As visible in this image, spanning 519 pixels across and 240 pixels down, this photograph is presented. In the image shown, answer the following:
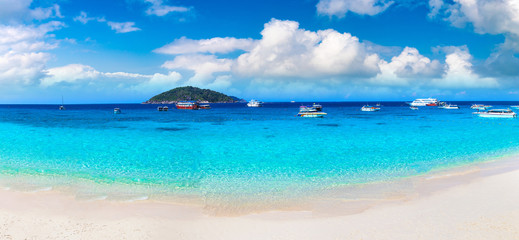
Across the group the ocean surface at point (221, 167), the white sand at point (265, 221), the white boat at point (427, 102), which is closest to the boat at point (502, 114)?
the ocean surface at point (221, 167)

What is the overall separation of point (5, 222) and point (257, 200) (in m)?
9.52

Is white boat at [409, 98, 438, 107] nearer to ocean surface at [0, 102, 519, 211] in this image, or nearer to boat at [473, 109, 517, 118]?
boat at [473, 109, 517, 118]

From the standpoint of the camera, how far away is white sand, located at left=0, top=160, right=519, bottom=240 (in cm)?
1020

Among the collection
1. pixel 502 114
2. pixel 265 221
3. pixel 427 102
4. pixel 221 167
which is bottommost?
pixel 265 221

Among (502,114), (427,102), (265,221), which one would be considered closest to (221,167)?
(265,221)

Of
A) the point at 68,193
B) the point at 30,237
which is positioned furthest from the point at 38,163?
the point at 30,237

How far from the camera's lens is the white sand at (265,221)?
10203 millimetres

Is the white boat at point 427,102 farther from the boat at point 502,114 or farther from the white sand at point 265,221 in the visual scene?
the white sand at point 265,221

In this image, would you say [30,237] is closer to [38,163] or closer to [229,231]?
[229,231]

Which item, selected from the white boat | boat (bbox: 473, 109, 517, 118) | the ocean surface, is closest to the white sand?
the ocean surface

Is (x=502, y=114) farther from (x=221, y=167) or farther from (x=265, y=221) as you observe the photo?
(x=265, y=221)

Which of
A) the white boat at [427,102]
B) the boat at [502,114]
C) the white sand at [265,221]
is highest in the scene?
the white boat at [427,102]

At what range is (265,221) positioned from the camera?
37.4 feet

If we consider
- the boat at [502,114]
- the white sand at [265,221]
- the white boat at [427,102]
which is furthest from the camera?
the white boat at [427,102]
